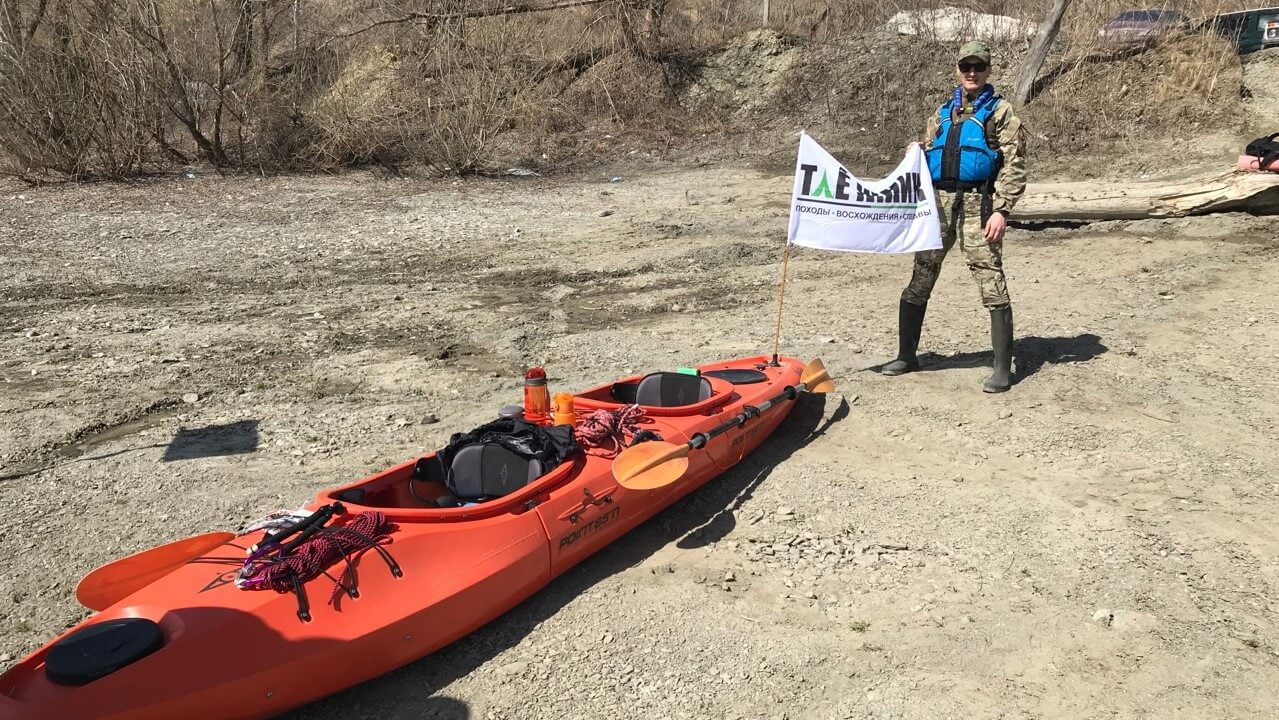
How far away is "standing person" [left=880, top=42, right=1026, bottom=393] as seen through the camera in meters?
5.38

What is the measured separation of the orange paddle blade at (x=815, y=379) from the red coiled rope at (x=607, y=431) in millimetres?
1395

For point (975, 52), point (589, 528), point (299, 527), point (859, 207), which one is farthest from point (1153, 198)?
point (299, 527)

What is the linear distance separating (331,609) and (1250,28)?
15690 millimetres

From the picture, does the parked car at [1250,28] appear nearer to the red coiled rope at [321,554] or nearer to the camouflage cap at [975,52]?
the camouflage cap at [975,52]

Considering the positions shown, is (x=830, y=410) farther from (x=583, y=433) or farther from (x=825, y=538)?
(x=583, y=433)

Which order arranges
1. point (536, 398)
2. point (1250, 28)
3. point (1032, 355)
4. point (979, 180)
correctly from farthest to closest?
point (1250, 28)
point (1032, 355)
point (979, 180)
point (536, 398)

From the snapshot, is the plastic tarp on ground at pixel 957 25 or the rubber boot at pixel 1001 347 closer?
the rubber boot at pixel 1001 347

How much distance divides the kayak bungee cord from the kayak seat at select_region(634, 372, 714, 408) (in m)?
1.83

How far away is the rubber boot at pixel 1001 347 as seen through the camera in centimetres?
577

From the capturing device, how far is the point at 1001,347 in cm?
584

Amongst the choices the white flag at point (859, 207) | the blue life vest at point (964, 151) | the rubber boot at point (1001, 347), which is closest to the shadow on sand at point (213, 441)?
the white flag at point (859, 207)

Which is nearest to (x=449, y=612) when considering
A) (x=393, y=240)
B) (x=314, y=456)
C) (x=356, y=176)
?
(x=314, y=456)

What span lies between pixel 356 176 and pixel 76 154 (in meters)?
3.87

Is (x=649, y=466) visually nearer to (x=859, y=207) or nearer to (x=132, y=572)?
(x=132, y=572)
